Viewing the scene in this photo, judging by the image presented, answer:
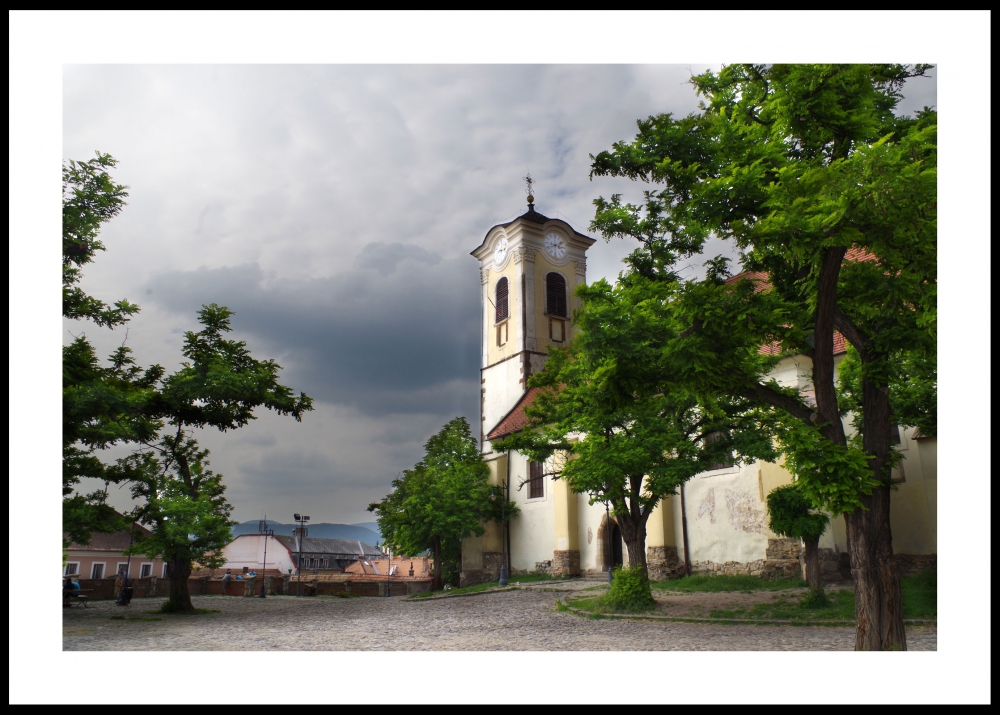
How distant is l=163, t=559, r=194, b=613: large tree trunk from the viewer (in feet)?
45.2

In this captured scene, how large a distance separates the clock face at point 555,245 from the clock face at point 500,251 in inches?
79.0

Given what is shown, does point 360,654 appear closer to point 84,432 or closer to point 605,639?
point 605,639

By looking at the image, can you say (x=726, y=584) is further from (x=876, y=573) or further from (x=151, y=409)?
(x=151, y=409)

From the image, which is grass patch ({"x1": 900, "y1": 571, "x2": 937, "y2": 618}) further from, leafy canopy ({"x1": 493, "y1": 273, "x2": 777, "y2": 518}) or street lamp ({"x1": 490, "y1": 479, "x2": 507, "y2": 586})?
street lamp ({"x1": 490, "y1": 479, "x2": 507, "y2": 586})

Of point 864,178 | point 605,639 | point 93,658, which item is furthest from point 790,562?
point 93,658

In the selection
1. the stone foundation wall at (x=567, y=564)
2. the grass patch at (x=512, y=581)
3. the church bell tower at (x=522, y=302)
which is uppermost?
the church bell tower at (x=522, y=302)

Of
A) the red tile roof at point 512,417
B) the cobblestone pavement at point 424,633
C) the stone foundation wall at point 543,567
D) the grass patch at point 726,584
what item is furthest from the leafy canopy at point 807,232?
the red tile roof at point 512,417

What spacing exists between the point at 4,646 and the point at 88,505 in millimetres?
3342

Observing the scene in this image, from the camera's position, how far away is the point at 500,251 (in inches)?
1270

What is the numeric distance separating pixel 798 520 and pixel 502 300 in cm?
1988

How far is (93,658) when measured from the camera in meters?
7.38

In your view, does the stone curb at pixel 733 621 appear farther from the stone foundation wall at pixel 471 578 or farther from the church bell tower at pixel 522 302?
the church bell tower at pixel 522 302

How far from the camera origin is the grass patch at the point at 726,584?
15.5m

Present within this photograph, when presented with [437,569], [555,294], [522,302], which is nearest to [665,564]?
[437,569]
